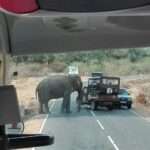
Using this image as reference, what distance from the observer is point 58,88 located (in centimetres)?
228

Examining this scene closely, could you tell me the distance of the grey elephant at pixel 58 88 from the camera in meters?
2.25

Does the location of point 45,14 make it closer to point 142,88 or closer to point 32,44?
point 32,44

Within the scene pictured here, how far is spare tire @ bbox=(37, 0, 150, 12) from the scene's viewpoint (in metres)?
0.88

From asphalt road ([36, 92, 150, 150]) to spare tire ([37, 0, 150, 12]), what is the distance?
1.79 m

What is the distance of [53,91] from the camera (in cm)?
232

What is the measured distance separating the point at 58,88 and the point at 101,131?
1074mm

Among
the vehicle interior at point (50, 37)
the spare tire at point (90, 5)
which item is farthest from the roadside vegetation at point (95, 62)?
the spare tire at point (90, 5)

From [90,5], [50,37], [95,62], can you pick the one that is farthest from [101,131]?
[90,5]

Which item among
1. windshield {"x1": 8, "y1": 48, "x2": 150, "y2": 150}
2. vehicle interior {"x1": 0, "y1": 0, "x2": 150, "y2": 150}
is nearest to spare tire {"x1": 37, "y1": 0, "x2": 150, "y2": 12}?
vehicle interior {"x1": 0, "y1": 0, "x2": 150, "y2": 150}

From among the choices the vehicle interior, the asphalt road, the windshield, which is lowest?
the asphalt road

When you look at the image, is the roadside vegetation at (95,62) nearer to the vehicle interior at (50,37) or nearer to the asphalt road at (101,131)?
the vehicle interior at (50,37)

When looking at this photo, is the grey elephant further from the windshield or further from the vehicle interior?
the vehicle interior

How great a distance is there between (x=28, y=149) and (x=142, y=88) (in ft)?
3.03

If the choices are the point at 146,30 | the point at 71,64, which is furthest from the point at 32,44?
the point at 71,64
